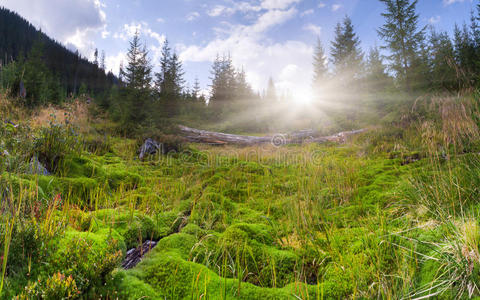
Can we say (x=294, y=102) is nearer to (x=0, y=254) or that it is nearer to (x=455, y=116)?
(x=455, y=116)

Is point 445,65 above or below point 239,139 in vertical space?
above

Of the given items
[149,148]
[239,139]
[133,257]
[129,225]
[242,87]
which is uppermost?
[242,87]

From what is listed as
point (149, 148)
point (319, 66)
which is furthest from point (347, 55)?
point (149, 148)

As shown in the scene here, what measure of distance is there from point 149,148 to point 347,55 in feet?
90.8

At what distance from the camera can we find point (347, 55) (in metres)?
26.2

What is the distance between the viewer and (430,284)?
1287mm

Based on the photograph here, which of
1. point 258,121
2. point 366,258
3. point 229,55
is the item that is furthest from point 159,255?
point 229,55

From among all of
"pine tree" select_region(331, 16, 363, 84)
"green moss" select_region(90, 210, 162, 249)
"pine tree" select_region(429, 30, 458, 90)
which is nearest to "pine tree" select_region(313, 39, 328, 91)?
"pine tree" select_region(331, 16, 363, 84)

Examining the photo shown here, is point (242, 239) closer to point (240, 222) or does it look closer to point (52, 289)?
point (240, 222)

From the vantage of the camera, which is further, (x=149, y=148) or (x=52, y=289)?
(x=149, y=148)

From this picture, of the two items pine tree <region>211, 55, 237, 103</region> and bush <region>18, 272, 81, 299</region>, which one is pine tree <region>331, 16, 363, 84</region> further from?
bush <region>18, 272, 81, 299</region>

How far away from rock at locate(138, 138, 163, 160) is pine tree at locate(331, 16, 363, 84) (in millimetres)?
25328

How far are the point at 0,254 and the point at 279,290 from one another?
62.5 inches

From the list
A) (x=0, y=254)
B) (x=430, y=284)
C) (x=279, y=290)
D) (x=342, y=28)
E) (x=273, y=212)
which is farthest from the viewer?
(x=342, y=28)
